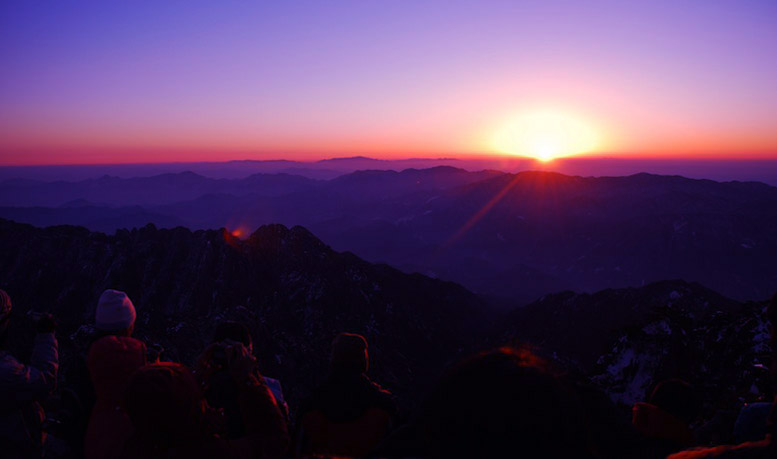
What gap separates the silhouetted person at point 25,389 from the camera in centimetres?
460

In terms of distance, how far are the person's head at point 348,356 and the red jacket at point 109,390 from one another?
83.9 inches

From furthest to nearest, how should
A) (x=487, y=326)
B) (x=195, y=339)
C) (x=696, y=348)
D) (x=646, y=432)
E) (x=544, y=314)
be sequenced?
(x=487, y=326), (x=544, y=314), (x=195, y=339), (x=696, y=348), (x=646, y=432)

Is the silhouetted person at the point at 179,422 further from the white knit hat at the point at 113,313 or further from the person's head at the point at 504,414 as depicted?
the person's head at the point at 504,414

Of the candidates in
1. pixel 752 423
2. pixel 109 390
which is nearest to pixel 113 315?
pixel 109 390

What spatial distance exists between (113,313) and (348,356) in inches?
111

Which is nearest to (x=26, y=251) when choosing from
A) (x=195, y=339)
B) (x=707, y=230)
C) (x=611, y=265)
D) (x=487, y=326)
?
(x=195, y=339)

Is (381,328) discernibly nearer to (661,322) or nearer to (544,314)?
(544,314)

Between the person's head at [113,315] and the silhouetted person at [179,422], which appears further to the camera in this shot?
the person's head at [113,315]

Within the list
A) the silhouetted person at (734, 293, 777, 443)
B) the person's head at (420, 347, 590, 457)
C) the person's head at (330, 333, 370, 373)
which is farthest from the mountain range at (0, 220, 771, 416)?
the person's head at (420, 347, 590, 457)

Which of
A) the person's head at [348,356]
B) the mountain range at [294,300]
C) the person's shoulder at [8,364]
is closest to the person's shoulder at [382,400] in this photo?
the person's head at [348,356]

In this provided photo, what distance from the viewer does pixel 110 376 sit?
14.4 feet

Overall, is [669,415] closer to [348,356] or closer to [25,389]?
[348,356]

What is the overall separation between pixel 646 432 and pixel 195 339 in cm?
3463

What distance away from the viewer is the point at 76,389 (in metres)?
4.52
